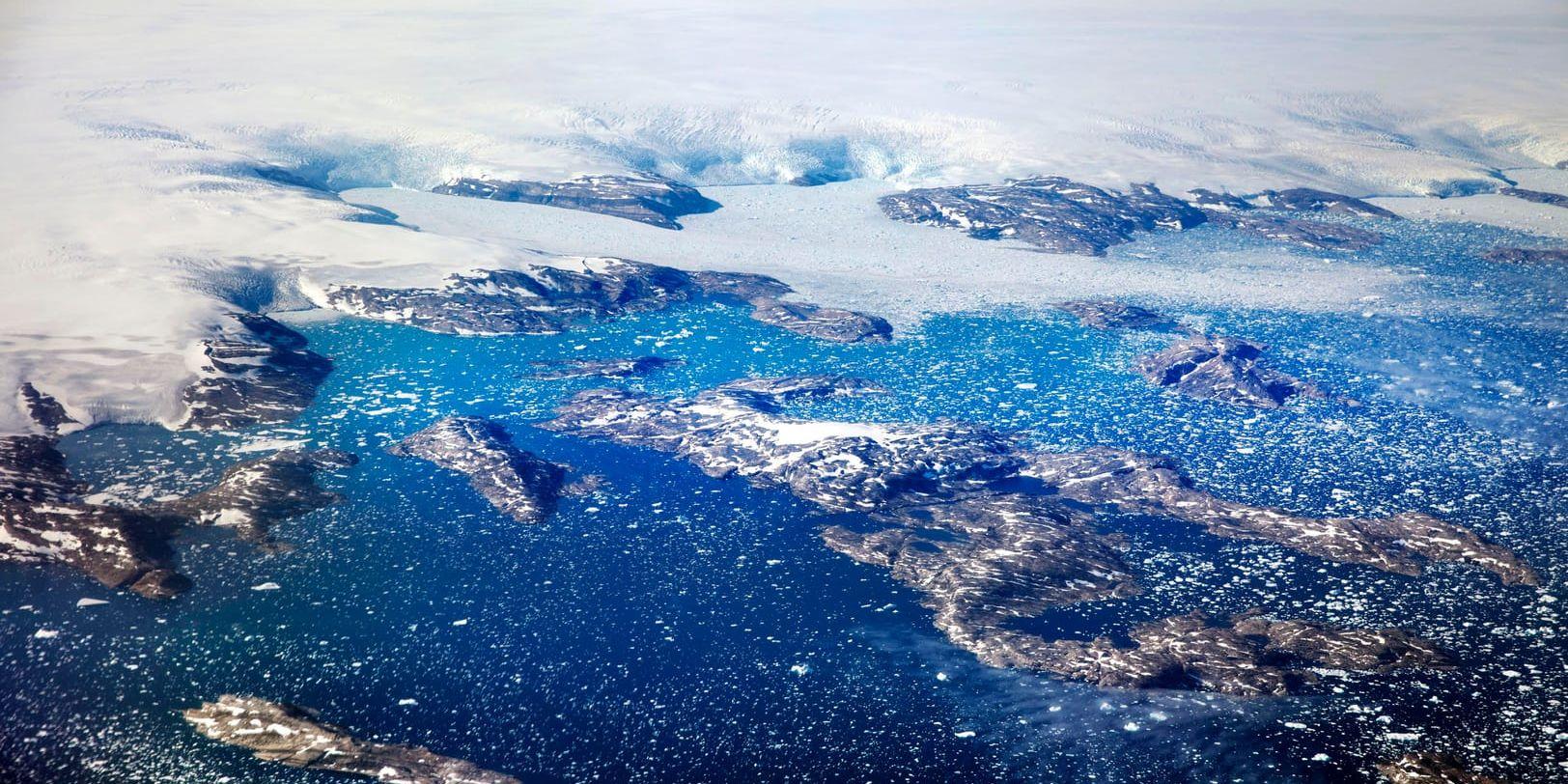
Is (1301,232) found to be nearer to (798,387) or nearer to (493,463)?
(798,387)

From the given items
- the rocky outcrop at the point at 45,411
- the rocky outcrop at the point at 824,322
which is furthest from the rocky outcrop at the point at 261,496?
the rocky outcrop at the point at 824,322

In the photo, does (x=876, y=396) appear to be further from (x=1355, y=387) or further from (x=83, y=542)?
(x=83, y=542)

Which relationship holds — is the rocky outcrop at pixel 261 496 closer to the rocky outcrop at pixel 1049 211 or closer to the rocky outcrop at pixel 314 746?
the rocky outcrop at pixel 314 746

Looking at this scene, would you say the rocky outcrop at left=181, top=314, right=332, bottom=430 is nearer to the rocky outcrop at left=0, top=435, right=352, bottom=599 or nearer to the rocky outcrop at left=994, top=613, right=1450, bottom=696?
the rocky outcrop at left=0, top=435, right=352, bottom=599

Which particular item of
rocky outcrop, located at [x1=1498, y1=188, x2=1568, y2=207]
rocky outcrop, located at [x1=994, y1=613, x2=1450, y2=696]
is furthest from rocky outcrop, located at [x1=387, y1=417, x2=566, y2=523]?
rocky outcrop, located at [x1=1498, y1=188, x2=1568, y2=207]

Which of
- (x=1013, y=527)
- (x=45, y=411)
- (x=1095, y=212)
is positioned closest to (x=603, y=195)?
(x=1095, y=212)

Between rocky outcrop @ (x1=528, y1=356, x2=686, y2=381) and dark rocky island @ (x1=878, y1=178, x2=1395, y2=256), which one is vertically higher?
dark rocky island @ (x1=878, y1=178, x2=1395, y2=256)
